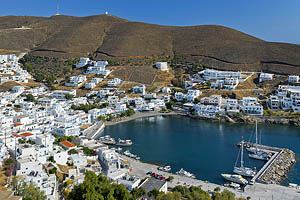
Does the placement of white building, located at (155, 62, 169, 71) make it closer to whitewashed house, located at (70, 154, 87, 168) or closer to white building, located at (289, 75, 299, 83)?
white building, located at (289, 75, 299, 83)

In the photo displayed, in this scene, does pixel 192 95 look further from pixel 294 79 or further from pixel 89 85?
pixel 89 85

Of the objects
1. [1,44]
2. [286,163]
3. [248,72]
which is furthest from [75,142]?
[1,44]

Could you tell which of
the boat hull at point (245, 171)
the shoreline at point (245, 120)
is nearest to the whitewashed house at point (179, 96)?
the shoreline at point (245, 120)

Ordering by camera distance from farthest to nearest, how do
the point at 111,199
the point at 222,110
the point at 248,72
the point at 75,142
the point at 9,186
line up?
the point at 248,72, the point at 222,110, the point at 75,142, the point at 9,186, the point at 111,199

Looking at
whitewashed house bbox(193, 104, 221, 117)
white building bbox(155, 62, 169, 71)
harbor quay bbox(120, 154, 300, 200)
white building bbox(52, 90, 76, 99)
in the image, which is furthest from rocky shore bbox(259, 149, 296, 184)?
white building bbox(155, 62, 169, 71)

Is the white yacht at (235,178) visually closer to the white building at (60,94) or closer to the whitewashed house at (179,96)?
the whitewashed house at (179,96)

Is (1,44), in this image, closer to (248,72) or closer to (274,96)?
(248,72)
